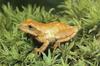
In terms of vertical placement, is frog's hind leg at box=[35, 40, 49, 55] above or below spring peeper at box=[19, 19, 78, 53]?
below

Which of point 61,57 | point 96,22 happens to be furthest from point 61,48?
point 96,22

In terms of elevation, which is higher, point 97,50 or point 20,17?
point 20,17

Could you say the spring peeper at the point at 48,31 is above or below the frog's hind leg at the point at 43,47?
above

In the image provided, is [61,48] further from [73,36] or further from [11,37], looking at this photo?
[11,37]

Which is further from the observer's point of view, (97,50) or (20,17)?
(20,17)
